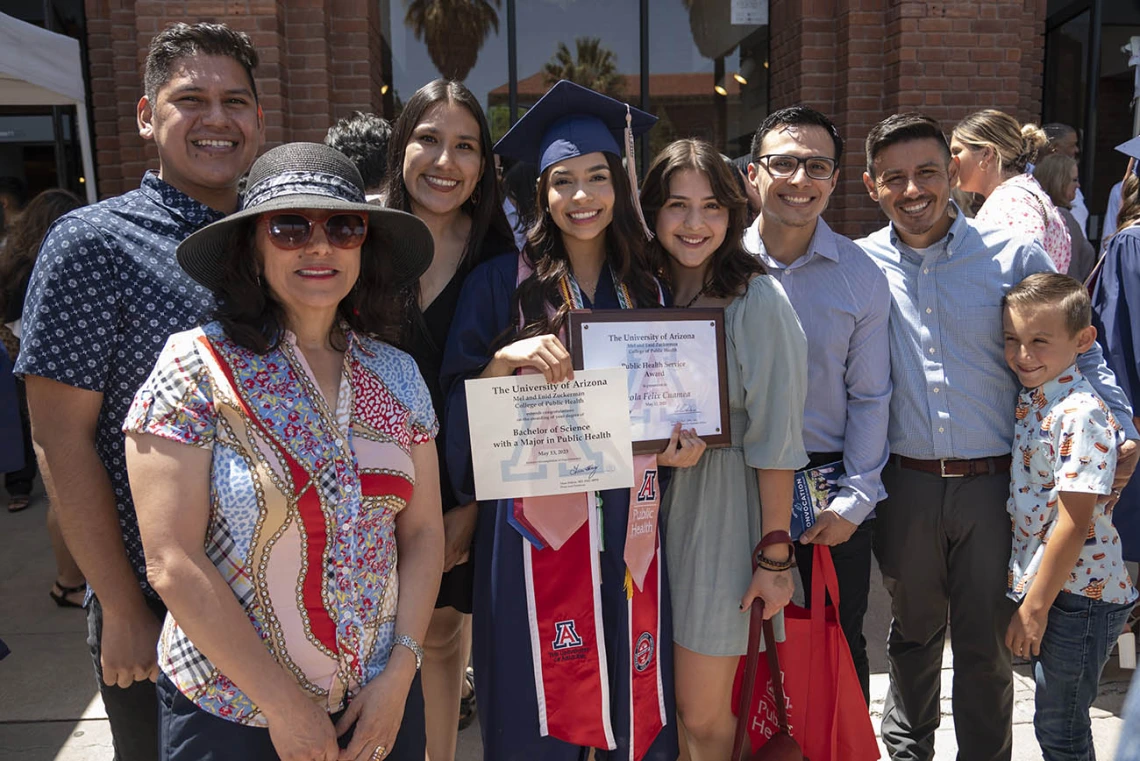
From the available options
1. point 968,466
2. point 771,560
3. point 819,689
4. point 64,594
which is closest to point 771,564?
point 771,560

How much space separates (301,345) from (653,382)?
99 centimetres

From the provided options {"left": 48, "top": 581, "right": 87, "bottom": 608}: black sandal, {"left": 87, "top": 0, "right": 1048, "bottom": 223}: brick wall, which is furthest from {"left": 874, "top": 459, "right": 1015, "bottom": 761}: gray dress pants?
{"left": 48, "top": 581, "right": 87, "bottom": 608}: black sandal

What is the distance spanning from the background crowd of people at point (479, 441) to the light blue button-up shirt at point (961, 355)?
0.01m

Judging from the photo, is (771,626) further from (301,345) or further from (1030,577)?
(301,345)

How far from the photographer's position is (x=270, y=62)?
5723 millimetres

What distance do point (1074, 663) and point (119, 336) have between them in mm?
3004

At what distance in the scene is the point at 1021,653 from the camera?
2760 mm

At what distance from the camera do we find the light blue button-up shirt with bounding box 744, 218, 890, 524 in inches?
110

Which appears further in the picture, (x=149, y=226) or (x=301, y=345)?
(x=149, y=226)

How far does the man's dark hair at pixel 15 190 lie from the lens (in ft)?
23.1

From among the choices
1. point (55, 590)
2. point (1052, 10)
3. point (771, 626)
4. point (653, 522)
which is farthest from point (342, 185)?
point (1052, 10)

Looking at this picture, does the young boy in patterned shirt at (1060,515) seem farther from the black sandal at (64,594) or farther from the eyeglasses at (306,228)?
the black sandal at (64,594)

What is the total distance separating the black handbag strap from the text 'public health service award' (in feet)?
1.73

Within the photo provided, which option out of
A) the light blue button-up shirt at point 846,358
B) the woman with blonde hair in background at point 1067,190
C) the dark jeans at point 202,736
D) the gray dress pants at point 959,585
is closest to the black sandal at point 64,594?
the dark jeans at point 202,736
